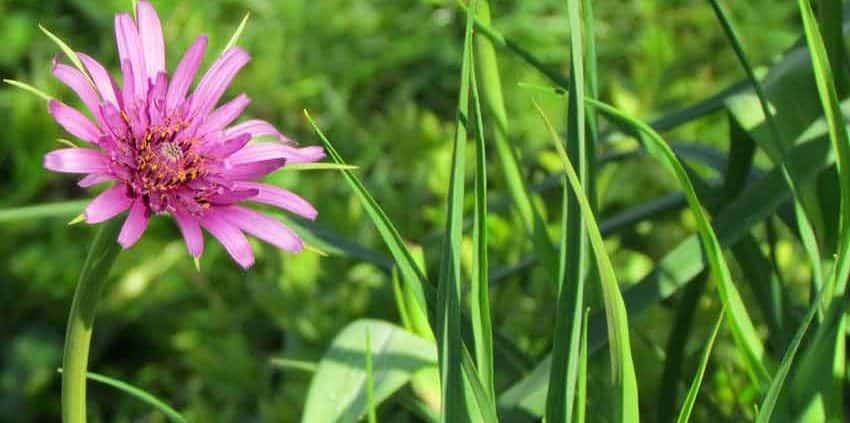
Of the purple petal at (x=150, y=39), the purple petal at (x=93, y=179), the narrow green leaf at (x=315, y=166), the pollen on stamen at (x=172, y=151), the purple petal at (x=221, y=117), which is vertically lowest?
the purple petal at (x=93, y=179)

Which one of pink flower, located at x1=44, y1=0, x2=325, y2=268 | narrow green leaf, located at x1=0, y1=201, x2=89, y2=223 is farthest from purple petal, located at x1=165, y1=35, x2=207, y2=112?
narrow green leaf, located at x1=0, y1=201, x2=89, y2=223

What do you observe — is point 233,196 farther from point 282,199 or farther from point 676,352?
point 676,352

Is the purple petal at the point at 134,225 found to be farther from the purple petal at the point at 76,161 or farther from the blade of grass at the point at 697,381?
the blade of grass at the point at 697,381

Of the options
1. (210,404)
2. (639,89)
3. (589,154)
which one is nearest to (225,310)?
(210,404)

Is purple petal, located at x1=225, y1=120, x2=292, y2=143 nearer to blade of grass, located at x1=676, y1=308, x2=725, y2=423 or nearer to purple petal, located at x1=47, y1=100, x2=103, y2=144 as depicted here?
purple petal, located at x1=47, y1=100, x2=103, y2=144

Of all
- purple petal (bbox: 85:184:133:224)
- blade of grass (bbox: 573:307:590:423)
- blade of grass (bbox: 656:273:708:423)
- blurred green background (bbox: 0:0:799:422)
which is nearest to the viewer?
purple petal (bbox: 85:184:133:224)

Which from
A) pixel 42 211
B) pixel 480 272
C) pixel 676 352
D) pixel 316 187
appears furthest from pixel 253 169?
pixel 316 187

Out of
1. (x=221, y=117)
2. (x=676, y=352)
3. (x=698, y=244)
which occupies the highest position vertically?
(x=221, y=117)

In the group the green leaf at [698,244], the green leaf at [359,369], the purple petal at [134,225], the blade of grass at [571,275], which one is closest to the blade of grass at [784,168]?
the green leaf at [698,244]
